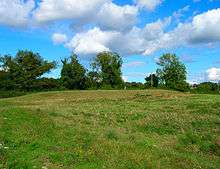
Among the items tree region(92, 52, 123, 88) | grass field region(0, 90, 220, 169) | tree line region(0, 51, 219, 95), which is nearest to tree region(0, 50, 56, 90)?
tree line region(0, 51, 219, 95)

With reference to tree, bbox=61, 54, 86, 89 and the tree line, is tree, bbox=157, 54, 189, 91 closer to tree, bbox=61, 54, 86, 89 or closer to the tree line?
the tree line

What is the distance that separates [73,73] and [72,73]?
0.84 feet

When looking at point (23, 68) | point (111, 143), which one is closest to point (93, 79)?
point (23, 68)

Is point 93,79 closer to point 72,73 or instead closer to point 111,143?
point 72,73

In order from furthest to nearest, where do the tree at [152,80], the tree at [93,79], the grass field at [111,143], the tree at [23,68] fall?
the tree at [152,80], the tree at [93,79], the tree at [23,68], the grass field at [111,143]

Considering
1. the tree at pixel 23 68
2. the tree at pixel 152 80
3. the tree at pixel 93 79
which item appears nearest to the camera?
the tree at pixel 23 68

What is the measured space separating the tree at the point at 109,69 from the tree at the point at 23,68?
460 inches

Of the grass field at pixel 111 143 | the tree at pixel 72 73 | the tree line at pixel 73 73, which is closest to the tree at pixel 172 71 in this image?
the tree line at pixel 73 73

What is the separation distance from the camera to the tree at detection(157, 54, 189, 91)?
107m

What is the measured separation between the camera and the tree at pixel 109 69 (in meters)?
103

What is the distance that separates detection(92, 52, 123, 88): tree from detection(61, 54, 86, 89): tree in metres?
4.85

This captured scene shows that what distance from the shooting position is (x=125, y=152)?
51.8 ft

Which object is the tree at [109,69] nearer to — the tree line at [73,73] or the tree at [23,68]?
the tree line at [73,73]

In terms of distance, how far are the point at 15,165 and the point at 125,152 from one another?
412cm
